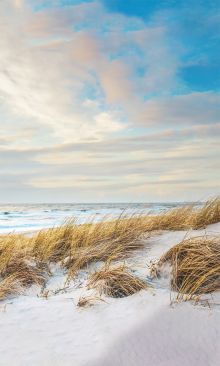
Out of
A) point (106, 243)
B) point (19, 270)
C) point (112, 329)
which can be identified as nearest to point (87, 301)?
point (112, 329)

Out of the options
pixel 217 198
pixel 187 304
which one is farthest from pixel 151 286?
pixel 217 198

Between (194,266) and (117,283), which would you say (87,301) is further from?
(194,266)

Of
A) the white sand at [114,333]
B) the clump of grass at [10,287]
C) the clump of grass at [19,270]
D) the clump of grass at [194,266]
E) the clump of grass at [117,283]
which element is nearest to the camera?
the white sand at [114,333]

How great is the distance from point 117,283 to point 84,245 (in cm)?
218

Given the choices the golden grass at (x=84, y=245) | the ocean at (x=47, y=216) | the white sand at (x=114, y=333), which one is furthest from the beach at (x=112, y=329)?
the ocean at (x=47, y=216)

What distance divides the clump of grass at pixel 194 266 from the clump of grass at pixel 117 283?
1.12ft

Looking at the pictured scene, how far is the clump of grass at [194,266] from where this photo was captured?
323 centimetres

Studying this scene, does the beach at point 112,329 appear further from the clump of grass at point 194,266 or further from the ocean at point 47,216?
the ocean at point 47,216

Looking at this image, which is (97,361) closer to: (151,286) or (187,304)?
(187,304)

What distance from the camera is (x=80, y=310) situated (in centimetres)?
319

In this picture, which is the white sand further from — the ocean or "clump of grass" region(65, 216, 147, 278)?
the ocean

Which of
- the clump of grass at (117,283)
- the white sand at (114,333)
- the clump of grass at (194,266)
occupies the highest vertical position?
the clump of grass at (194,266)

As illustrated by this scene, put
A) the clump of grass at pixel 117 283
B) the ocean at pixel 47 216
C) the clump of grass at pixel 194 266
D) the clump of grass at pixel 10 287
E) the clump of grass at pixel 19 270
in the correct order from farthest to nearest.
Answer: the ocean at pixel 47 216, the clump of grass at pixel 19 270, the clump of grass at pixel 10 287, the clump of grass at pixel 117 283, the clump of grass at pixel 194 266

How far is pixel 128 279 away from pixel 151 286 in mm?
227
